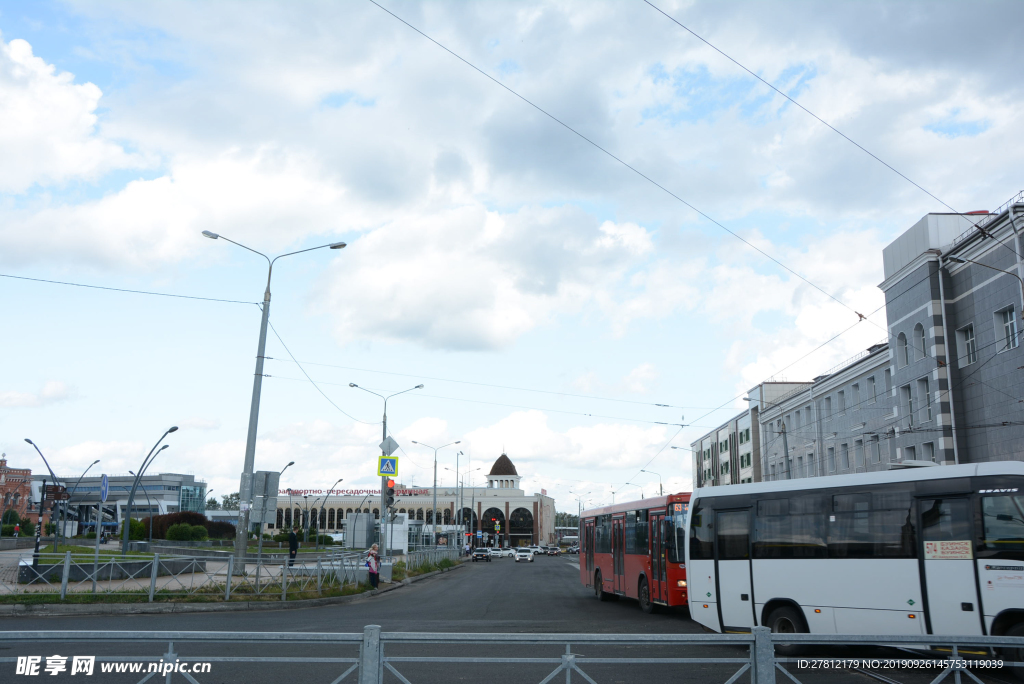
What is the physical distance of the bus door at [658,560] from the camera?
19.3 metres

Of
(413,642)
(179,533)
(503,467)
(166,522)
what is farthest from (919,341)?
(503,467)

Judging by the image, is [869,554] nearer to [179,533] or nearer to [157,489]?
[179,533]

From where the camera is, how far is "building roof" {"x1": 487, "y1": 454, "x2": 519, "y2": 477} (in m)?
Answer: 136

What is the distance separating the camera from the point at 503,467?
13688 centimetres

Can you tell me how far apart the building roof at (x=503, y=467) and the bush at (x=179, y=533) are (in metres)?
82.0

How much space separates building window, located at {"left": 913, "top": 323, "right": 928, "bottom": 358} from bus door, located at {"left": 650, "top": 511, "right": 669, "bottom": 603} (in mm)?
21200

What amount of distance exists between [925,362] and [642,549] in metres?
20.7

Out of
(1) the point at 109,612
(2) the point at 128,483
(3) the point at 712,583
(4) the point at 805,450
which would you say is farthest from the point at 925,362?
(2) the point at 128,483

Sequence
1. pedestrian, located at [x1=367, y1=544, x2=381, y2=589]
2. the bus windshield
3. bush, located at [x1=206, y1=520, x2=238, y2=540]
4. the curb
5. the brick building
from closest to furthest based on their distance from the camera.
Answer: the curb
the bus windshield
pedestrian, located at [x1=367, y1=544, x2=381, y2=589]
bush, located at [x1=206, y1=520, x2=238, y2=540]
the brick building

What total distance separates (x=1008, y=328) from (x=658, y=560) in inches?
739

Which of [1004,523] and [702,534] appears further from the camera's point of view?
[702,534]

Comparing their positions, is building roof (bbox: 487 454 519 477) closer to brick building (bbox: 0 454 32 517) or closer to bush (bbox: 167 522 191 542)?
brick building (bbox: 0 454 32 517)

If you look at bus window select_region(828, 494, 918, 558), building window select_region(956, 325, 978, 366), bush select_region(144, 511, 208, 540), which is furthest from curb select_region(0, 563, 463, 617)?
bush select_region(144, 511, 208, 540)

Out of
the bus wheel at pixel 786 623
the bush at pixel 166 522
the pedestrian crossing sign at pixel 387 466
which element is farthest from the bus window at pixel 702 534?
the bush at pixel 166 522
